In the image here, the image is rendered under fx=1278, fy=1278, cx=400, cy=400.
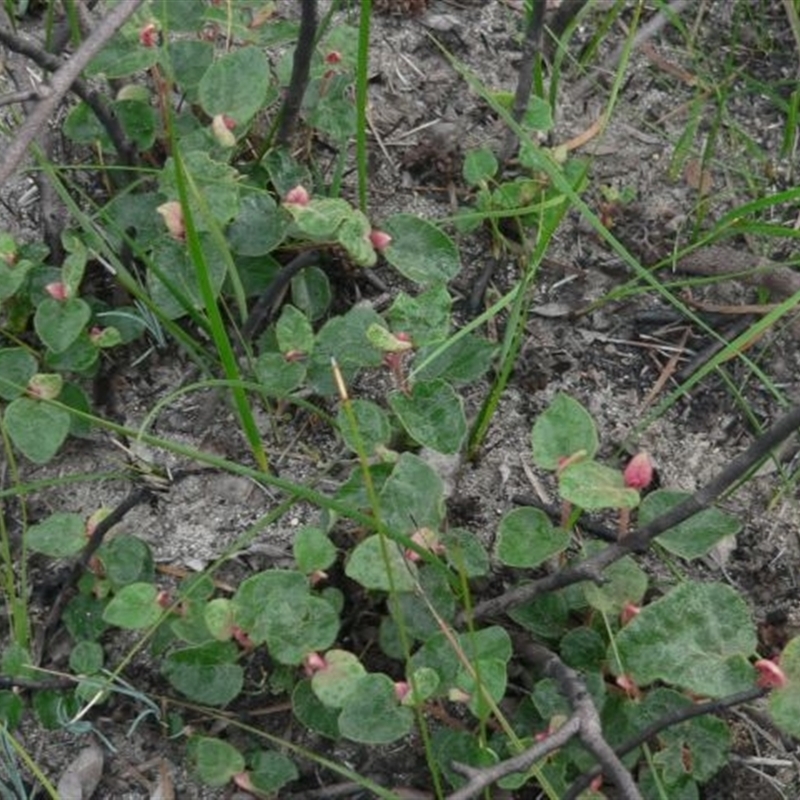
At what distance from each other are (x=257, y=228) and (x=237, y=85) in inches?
7.4

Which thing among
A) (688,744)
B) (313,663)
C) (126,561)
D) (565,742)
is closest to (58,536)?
(126,561)

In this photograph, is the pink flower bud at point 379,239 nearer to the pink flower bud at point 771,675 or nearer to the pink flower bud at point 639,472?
the pink flower bud at point 639,472

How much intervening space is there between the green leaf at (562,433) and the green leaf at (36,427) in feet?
1.96

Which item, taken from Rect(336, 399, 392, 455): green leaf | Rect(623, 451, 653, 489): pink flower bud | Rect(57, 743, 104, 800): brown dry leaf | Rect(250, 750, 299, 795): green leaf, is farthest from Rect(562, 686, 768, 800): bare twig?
Rect(57, 743, 104, 800): brown dry leaf

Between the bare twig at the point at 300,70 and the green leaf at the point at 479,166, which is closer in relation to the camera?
the bare twig at the point at 300,70

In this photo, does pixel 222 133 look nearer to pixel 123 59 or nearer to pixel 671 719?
pixel 123 59

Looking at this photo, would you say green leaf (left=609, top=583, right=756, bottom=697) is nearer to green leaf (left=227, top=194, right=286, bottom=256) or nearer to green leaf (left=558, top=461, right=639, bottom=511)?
green leaf (left=558, top=461, right=639, bottom=511)

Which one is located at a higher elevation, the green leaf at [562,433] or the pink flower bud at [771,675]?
the green leaf at [562,433]

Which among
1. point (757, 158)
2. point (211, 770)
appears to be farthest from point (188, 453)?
point (757, 158)

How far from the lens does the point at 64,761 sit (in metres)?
1.55

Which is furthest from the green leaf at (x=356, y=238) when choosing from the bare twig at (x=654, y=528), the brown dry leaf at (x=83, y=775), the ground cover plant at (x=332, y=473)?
the brown dry leaf at (x=83, y=775)

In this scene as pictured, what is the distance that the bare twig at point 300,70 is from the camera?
164cm

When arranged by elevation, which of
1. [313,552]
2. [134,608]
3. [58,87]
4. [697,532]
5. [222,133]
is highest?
[58,87]

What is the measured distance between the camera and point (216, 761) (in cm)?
146
